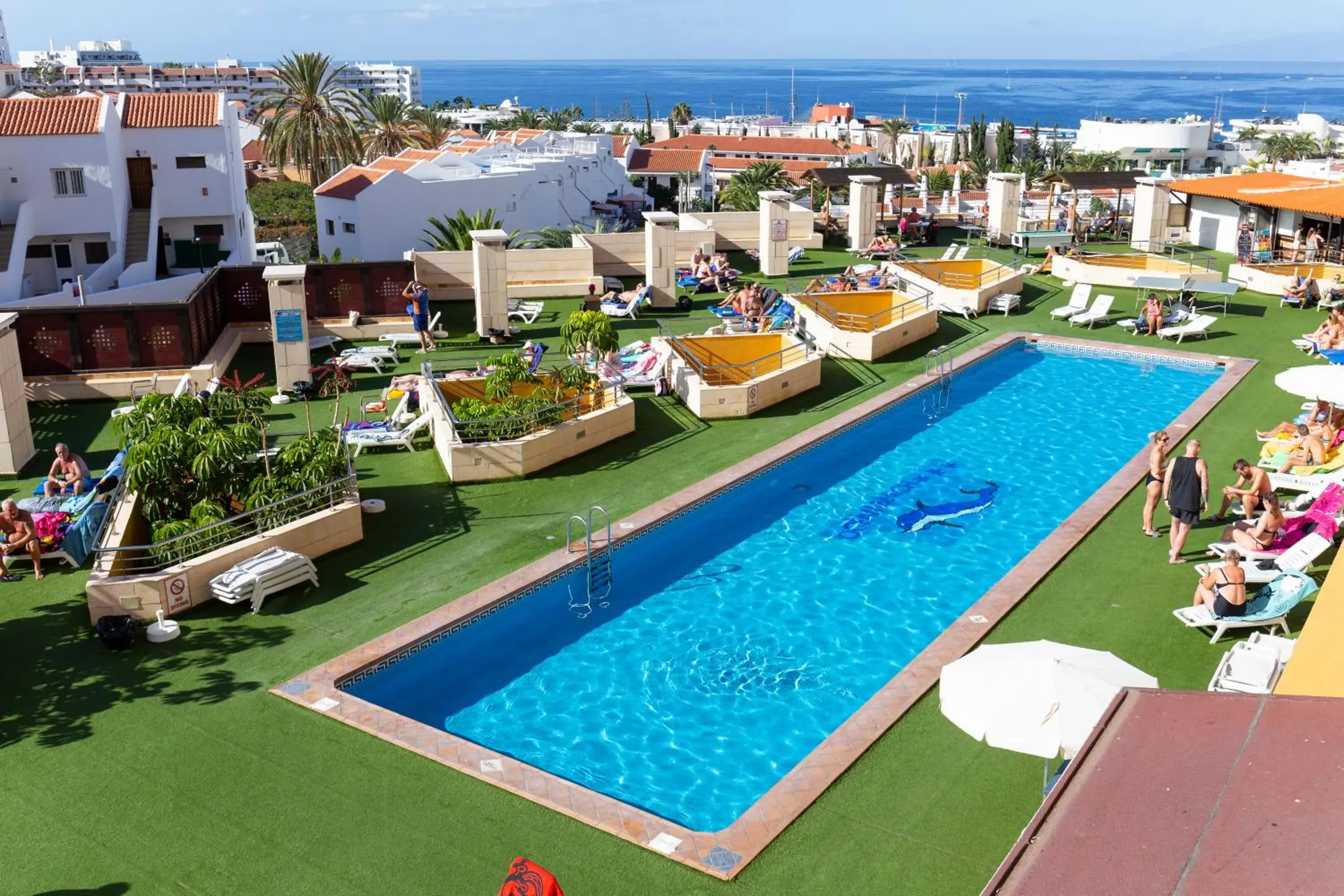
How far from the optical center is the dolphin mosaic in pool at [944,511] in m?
17.0

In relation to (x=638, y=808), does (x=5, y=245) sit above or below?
above

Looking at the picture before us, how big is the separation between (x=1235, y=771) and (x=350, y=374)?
2022 centimetres

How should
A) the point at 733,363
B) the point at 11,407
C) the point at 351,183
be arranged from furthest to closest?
the point at 351,183
the point at 733,363
the point at 11,407

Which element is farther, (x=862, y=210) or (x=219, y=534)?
(x=862, y=210)

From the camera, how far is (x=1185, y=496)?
14594 mm

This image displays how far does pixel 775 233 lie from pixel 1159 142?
153827 mm

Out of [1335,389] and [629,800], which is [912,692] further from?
[1335,389]

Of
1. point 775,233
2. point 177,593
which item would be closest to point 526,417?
point 177,593

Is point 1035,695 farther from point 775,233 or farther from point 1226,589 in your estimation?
point 775,233

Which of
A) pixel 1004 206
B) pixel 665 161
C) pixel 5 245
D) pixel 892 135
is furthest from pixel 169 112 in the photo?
pixel 892 135

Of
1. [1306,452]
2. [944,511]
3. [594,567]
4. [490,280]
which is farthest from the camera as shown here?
[490,280]

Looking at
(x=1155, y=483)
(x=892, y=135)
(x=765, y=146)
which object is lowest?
(x=1155, y=483)

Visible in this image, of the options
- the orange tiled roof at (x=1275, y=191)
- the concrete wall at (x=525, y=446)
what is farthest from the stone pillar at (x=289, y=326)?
the orange tiled roof at (x=1275, y=191)

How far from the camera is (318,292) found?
26.3 metres
